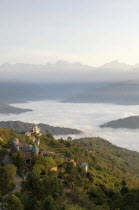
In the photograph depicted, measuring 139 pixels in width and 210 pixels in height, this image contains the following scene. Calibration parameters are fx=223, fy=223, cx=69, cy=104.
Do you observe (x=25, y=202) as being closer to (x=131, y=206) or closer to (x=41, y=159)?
(x=41, y=159)

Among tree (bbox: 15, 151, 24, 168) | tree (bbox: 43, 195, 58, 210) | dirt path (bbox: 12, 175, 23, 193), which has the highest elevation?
tree (bbox: 15, 151, 24, 168)

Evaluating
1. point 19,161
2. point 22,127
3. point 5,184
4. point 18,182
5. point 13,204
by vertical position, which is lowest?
point 18,182

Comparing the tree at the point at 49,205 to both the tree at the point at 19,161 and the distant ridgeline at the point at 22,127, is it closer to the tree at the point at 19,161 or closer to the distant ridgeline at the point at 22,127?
the tree at the point at 19,161

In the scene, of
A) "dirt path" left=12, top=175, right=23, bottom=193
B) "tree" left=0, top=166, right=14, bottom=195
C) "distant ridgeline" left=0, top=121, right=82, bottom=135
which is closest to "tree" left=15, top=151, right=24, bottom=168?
"dirt path" left=12, top=175, right=23, bottom=193

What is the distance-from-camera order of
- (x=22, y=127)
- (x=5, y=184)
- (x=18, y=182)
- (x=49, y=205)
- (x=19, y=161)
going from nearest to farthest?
1. (x=49, y=205)
2. (x=5, y=184)
3. (x=18, y=182)
4. (x=19, y=161)
5. (x=22, y=127)

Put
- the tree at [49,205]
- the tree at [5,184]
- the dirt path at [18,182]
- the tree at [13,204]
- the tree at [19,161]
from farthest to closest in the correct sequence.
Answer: the tree at [19,161] < the dirt path at [18,182] < the tree at [5,184] < the tree at [49,205] < the tree at [13,204]

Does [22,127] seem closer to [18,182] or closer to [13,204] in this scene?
[18,182]

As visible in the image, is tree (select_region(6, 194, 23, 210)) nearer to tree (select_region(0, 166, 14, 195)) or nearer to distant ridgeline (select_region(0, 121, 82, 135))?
tree (select_region(0, 166, 14, 195))

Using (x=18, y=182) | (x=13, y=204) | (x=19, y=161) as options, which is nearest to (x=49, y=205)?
(x=13, y=204)

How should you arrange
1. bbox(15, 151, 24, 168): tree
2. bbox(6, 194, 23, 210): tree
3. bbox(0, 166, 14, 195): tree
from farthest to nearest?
bbox(15, 151, 24, 168): tree, bbox(0, 166, 14, 195): tree, bbox(6, 194, 23, 210): tree

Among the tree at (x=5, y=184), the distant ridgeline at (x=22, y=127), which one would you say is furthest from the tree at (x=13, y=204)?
the distant ridgeline at (x=22, y=127)

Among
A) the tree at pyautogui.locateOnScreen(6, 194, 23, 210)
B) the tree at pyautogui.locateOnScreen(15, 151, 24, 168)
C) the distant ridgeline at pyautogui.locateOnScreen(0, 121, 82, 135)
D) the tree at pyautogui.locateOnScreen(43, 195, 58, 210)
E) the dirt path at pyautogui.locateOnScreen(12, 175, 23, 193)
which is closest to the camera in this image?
the tree at pyautogui.locateOnScreen(6, 194, 23, 210)
